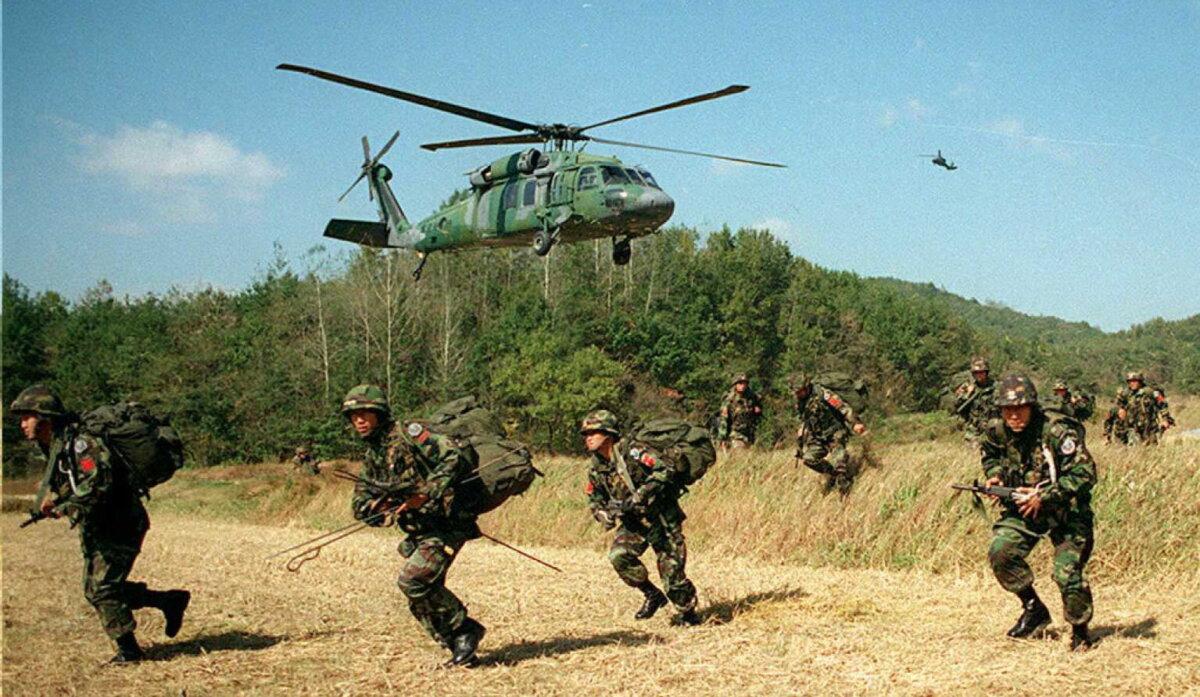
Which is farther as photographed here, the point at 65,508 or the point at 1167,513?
the point at 1167,513

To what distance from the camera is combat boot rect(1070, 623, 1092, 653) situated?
7.77 meters

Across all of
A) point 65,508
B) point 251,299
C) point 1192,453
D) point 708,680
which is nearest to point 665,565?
point 708,680

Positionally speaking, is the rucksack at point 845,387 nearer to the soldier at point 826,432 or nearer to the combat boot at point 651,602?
the soldier at point 826,432

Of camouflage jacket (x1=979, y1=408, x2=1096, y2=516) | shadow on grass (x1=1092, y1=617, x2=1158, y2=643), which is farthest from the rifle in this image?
shadow on grass (x1=1092, y1=617, x2=1158, y2=643)

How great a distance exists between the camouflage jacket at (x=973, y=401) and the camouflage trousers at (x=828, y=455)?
263 cm

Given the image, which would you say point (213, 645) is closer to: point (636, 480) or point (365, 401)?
point (365, 401)

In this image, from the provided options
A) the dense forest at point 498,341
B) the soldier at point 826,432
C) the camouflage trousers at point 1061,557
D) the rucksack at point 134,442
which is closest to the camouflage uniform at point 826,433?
the soldier at point 826,432

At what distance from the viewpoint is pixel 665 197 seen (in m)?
17.2

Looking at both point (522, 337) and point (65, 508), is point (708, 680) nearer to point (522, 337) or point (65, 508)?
point (65, 508)

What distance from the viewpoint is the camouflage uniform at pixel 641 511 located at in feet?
30.1

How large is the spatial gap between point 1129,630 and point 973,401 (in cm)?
744

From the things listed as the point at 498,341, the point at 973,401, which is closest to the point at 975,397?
the point at 973,401

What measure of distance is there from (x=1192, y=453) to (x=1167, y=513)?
1.28 m

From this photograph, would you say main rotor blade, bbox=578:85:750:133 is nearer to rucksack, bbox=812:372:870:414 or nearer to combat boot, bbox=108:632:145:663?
rucksack, bbox=812:372:870:414
